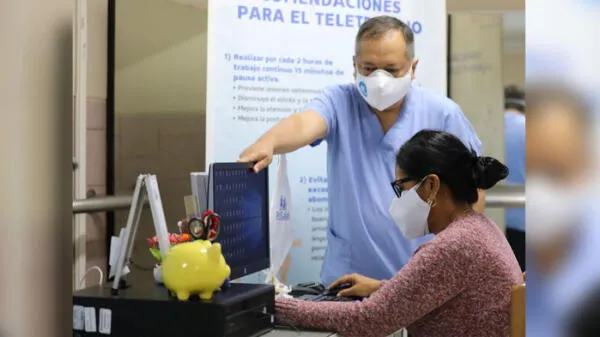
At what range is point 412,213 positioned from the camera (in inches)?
79.8

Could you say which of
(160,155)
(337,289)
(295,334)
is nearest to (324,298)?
(337,289)

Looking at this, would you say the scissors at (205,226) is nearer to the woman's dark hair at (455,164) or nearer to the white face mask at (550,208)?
the woman's dark hair at (455,164)

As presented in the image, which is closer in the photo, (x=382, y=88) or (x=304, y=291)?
(x=304, y=291)

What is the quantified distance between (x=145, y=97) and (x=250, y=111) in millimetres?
755

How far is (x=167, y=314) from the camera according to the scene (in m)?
1.55

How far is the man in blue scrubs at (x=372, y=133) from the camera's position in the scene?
7.97 feet

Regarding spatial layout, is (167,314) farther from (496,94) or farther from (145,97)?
(496,94)

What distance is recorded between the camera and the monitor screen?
1.76m

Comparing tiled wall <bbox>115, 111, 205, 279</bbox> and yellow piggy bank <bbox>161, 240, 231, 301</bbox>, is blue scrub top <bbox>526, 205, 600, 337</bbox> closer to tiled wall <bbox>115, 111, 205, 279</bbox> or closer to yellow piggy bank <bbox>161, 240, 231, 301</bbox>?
yellow piggy bank <bbox>161, 240, 231, 301</bbox>

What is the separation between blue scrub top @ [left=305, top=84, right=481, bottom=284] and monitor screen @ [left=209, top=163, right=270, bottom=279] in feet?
1.55

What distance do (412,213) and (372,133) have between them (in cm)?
53

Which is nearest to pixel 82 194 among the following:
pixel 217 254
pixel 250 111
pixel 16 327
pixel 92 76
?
pixel 92 76

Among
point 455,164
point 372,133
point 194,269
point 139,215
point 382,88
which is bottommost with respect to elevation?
point 194,269

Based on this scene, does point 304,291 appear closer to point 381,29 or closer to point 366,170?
point 366,170
